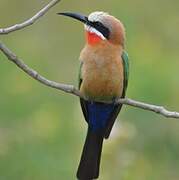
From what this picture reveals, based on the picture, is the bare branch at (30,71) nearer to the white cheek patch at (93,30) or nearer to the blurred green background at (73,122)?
the white cheek patch at (93,30)

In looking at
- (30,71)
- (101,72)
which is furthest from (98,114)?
(30,71)

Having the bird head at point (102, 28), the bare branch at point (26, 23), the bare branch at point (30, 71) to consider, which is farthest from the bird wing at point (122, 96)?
the bare branch at point (26, 23)

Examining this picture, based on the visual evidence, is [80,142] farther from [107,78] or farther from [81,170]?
[107,78]

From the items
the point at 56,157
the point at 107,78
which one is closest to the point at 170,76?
the point at 56,157

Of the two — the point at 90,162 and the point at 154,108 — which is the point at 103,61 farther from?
the point at 90,162

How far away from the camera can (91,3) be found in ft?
27.4

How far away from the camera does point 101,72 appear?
5.01m

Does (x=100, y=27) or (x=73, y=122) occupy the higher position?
(x=100, y=27)

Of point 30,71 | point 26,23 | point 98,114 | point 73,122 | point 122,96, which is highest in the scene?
point 26,23

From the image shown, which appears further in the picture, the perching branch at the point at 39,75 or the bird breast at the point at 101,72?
the bird breast at the point at 101,72

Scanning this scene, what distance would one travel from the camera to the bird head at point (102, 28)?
16.3 ft

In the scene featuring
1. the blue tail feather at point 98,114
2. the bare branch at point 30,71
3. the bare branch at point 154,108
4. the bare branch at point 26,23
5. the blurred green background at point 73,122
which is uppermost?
the bare branch at point 26,23

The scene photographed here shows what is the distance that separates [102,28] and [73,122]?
4.16 feet

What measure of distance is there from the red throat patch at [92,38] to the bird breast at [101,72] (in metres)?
0.03
